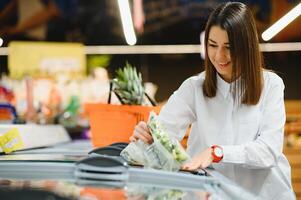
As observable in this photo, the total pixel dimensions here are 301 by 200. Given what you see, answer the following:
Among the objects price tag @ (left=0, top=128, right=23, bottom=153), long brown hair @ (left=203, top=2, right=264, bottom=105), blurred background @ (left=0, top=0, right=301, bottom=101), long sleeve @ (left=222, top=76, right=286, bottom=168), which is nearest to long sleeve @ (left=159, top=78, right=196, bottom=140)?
long brown hair @ (left=203, top=2, right=264, bottom=105)

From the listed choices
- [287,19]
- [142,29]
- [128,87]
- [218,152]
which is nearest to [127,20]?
[287,19]

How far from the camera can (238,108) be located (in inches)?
80.4

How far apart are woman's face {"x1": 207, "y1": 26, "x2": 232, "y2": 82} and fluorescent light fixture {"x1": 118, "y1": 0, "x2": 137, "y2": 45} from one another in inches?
98.9

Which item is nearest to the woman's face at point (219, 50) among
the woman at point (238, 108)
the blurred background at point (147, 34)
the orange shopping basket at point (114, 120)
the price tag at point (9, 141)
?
the woman at point (238, 108)

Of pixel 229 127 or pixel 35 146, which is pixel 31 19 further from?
pixel 229 127

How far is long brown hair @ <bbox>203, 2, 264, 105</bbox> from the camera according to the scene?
193 cm

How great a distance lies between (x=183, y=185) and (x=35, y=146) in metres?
1.54

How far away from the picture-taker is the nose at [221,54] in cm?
194

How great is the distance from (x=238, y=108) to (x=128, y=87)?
0.74m

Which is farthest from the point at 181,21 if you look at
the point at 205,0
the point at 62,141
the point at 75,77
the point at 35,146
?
the point at 35,146

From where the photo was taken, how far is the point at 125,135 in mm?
2529

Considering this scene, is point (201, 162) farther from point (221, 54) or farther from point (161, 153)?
point (221, 54)

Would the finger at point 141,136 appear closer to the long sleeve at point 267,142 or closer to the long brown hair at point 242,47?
the long sleeve at point 267,142

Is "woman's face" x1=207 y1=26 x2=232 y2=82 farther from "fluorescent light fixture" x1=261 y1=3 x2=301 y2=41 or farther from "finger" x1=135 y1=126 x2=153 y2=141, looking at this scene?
"fluorescent light fixture" x1=261 y1=3 x2=301 y2=41
